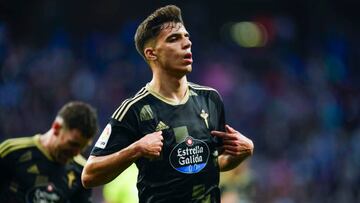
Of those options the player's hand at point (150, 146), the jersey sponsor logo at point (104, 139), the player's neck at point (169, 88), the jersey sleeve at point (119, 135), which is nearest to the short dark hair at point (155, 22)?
the player's neck at point (169, 88)

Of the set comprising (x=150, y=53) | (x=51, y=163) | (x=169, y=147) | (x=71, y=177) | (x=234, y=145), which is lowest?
(x=71, y=177)

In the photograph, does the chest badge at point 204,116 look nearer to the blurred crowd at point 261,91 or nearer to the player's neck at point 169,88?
the player's neck at point 169,88

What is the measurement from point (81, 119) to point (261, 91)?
1073cm

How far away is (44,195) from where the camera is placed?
6.16 metres

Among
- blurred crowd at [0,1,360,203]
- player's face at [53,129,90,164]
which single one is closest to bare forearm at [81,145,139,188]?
player's face at [53,129,90,164]

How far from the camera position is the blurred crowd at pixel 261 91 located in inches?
563

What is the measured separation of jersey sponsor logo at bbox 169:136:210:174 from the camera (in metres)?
4.66

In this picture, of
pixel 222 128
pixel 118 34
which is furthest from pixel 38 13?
pixel 222 128

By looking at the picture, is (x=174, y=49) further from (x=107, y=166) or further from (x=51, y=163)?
(x=51, y=163)

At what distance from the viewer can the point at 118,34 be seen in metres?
17.5

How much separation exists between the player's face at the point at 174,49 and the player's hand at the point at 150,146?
0.49 metres

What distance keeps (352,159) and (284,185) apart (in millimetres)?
1307

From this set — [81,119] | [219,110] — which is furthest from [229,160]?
[81,119]

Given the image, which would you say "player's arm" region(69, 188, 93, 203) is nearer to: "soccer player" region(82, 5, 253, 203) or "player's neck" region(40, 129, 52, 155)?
"player's neck" region(40, 129, 52, 155)
